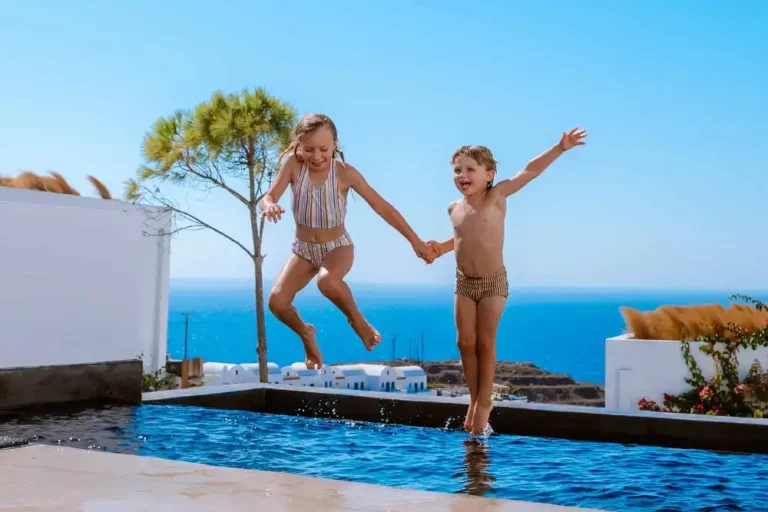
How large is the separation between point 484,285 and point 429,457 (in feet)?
5.89

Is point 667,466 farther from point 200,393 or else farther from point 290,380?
point 290,380

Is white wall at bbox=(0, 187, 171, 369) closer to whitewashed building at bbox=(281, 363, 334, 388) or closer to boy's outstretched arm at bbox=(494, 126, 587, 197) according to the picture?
whitewashed building at bbox=(281, 363, 334, 388)

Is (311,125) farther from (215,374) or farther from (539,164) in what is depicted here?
(215,374)

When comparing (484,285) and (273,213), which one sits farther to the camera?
(484,285)

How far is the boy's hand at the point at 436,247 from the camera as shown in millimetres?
5602

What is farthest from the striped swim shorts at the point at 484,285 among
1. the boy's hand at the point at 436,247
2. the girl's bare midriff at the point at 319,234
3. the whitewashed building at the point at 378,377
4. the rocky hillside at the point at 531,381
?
the rocky hillside at the point at 531,381

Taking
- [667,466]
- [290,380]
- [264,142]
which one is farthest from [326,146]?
[264,142]

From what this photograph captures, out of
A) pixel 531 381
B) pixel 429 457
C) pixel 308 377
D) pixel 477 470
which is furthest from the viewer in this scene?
pixel 531 381

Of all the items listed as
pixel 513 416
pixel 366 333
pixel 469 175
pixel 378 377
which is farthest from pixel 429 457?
pixel 378 377

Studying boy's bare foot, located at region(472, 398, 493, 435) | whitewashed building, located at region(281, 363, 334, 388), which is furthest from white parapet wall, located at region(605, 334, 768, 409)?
boy's bare foot, located at region(472, 398, 493, 435)

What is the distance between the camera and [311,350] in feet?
17.7

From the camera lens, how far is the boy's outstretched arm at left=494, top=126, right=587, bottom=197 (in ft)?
17.7

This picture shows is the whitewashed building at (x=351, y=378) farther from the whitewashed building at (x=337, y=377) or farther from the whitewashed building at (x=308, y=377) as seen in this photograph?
the whitewashed building at (x=308, y=377)

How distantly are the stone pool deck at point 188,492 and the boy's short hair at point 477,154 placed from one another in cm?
203
